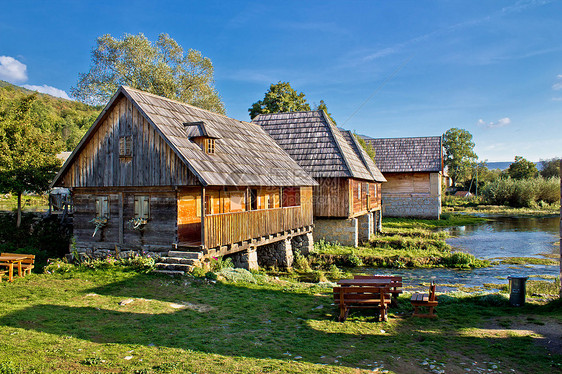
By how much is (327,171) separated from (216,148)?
8704mm

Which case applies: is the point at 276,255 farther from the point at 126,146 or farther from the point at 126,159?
the point at 126,146

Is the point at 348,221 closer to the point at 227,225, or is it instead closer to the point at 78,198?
the point at 227,225

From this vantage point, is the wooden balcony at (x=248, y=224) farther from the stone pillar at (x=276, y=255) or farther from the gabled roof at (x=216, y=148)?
the gabled roof at (x=216, y=148)

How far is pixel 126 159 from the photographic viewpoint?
1448 centimetres

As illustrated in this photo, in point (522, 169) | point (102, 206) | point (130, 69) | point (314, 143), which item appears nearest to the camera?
point (102, 206)

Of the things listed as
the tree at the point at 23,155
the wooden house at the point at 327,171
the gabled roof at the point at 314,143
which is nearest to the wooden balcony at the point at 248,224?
the wooden house at the point at 327,171

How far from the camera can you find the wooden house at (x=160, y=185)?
1361 centimetres

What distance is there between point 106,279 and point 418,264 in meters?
13.8

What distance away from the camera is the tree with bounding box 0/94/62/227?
1795cm

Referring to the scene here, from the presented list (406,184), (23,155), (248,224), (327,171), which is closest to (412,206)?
(406,184)

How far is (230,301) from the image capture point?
1067 centimetres

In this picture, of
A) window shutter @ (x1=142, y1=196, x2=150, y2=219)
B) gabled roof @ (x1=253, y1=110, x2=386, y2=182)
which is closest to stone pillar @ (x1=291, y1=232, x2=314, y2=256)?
gabled roof @ (x1=253, y1=110, x2=386, y2=182)

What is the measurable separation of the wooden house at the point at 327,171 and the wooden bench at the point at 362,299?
1287 centimetres

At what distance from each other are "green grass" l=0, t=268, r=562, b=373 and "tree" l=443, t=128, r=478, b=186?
75300mm
